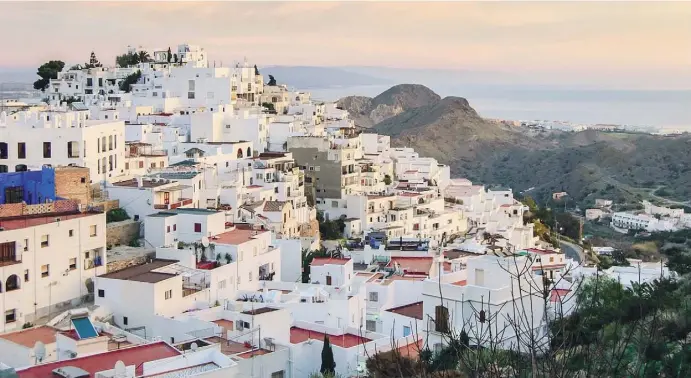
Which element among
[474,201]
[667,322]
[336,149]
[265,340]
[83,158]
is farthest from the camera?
[474,201]

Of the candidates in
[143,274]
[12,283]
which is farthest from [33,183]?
[143,274]

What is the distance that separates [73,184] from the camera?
60.8 feet

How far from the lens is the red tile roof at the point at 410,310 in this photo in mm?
14731

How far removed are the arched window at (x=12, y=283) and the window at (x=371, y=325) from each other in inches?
220

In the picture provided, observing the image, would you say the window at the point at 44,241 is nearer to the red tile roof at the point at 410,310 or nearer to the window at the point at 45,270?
the window at the point at 45,270

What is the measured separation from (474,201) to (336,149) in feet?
18.4

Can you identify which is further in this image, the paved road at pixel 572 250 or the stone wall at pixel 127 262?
the paved road at pixel 572 250

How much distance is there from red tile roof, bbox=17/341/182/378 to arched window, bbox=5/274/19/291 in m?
4.09

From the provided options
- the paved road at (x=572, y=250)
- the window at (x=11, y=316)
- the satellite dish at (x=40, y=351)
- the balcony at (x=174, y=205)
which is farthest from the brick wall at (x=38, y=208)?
the paved road at (x=572, y=250)

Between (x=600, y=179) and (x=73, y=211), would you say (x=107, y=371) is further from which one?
(x=600, y=179)

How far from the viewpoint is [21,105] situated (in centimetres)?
3378

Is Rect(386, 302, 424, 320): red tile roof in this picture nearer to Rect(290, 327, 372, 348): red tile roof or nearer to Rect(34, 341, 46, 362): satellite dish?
Rect(290, 327, 372, 348): red tile roof

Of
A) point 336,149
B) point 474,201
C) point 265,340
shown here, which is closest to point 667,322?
point 265,340

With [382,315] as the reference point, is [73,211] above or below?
above
